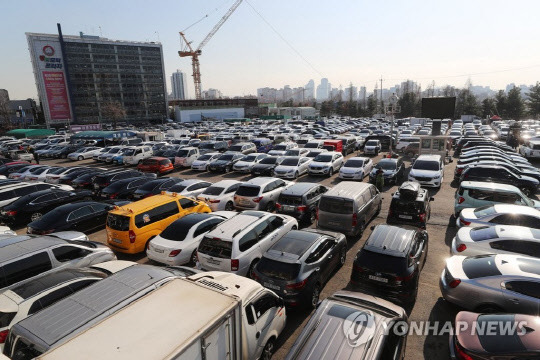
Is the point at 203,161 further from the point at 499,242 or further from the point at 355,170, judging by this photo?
the point at 499,242

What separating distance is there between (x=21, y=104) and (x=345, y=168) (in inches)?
5048

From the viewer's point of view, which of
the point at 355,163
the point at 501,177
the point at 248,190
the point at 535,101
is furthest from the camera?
the point at 535,101

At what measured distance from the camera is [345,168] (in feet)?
66.2

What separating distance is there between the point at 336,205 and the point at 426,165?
1050 centimetres

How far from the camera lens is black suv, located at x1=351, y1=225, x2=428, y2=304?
23.4 ft

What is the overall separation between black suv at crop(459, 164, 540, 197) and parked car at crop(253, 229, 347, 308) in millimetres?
12058

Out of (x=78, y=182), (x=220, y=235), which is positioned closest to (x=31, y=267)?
(x=220, y=235)

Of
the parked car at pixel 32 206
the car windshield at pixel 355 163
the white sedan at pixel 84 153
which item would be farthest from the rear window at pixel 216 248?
the white sedan at pixel 84 153

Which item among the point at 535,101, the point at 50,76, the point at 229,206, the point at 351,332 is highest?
the point at 50,76

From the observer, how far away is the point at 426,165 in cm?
1844

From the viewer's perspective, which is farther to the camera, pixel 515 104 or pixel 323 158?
pixel 515 104

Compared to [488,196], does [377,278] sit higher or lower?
lower

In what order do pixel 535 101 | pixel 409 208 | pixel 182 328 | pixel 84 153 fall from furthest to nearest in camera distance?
1. pixel 535 101
2. pixel 84 153
3. pixel 409 208
4. pixel 182 328

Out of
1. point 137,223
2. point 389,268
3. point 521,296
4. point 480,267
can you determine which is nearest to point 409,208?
point 480,267
